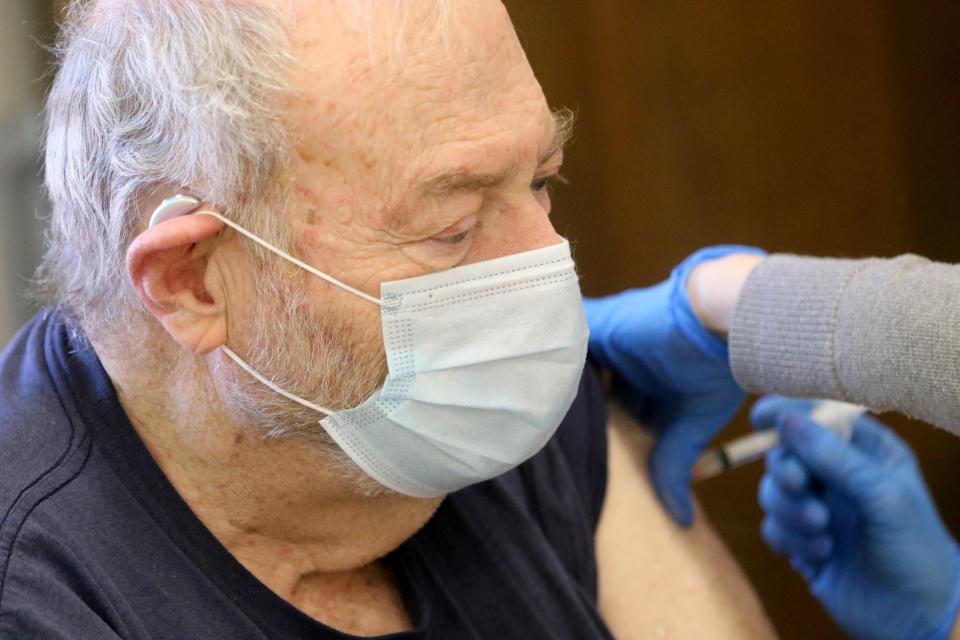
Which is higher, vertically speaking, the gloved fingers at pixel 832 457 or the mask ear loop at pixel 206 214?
the mask ear loop at pixel 206 214

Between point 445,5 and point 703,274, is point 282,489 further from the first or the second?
point 703,274

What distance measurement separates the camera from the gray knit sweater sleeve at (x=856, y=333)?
115cm

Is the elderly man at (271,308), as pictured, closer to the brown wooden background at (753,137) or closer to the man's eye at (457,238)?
the man's eye at (457,238)

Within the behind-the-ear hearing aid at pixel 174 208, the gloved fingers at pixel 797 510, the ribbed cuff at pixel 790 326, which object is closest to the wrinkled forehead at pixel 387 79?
the behind-the-ear hearing aid at pixel 174 208

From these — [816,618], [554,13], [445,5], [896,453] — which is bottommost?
[816,618]

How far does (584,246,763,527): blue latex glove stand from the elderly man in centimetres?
39

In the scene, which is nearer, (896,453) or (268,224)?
(268,224)

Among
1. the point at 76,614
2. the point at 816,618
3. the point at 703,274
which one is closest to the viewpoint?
the point at 76,614

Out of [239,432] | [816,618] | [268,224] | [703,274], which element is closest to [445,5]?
[268,224]

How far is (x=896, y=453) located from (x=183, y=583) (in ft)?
3.09

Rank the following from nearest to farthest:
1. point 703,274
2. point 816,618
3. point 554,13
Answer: point 703,274
point 554,13
point 816,618

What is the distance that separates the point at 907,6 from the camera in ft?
7.18

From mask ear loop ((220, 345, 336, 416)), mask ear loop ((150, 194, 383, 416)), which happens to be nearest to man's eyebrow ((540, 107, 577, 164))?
mask ear loop ((150, 194, 383, 416))

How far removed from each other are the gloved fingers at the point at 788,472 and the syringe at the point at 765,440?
0.07 feet
